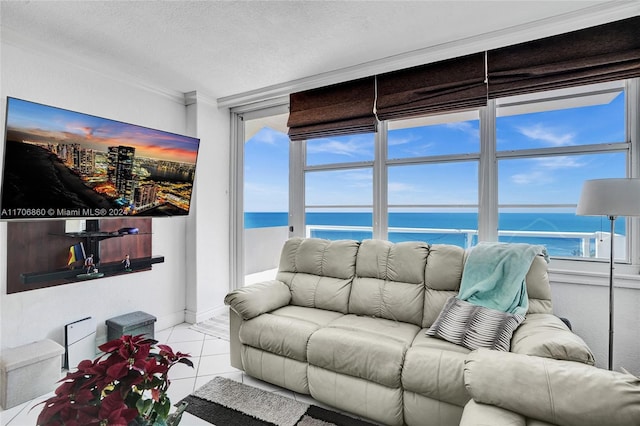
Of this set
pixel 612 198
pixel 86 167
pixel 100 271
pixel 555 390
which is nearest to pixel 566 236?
pixel 612 198

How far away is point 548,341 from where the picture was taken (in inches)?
58.8

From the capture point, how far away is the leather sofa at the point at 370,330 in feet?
5.35

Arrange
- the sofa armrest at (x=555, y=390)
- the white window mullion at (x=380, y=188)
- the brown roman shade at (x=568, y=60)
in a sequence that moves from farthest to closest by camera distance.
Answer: the white window mullion at (x=380, y=188) → the brown roman shade at (x=568, y=60) → the sofa armrest at (x=555, y=390)

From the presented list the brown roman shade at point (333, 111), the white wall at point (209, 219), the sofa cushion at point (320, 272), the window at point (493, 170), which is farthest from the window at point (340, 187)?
the white wall at point (209, 219)

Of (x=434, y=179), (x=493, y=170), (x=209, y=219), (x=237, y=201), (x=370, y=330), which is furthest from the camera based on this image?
(x=237, y=201)

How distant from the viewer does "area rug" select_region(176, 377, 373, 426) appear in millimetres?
1844

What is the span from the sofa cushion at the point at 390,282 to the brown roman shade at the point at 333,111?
3.84 feet

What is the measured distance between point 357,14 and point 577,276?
2.41m

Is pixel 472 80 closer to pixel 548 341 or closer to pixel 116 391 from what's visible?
pixel 548 341

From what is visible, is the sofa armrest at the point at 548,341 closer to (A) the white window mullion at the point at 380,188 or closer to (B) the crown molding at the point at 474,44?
(A) the white window mullion at the point at 380,188

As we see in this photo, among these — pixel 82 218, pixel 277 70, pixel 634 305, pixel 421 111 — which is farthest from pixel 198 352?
pixel 634 305

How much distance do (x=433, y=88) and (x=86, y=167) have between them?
9.09 ft

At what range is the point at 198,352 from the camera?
2766 millimetres

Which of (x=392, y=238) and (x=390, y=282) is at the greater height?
(x=392, y=238)
